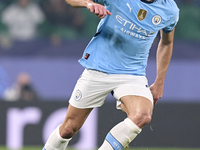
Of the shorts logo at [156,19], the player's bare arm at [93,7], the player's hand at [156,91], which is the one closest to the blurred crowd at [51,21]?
the player's hand at [156,91]

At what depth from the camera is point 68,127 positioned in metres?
5.42

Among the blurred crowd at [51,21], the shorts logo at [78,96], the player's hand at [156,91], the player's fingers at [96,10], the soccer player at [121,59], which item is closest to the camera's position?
the player's fingers at [96,10]

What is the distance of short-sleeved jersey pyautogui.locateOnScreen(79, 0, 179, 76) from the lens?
514cm

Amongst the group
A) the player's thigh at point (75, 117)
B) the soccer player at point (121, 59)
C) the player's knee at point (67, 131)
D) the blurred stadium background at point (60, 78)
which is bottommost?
the blurred stadium background at point (60, 78)

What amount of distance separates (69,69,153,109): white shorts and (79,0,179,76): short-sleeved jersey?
0.06 metres

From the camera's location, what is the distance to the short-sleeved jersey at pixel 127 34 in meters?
5.14

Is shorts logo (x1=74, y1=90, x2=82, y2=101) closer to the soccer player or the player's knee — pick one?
the soccer player

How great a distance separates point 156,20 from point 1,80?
16.9 feet

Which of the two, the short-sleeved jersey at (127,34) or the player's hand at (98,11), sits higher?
the player's hand at (98,11)

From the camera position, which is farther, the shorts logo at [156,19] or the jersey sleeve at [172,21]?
the jersey sleeve at [172,21]

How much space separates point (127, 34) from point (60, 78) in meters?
4.85

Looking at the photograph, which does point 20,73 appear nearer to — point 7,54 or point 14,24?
point 7,54

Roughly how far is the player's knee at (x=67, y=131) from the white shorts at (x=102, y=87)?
23 centimetres

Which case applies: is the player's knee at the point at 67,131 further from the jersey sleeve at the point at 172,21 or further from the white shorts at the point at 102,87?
the jersey sleeve at the point at 172,21
